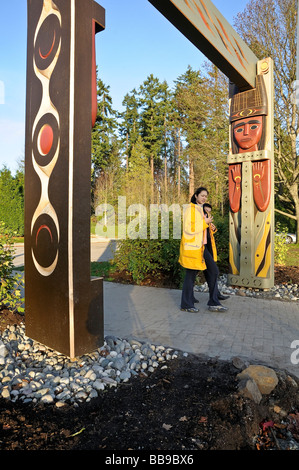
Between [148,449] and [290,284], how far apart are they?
19.5ft

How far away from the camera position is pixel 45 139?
3254mm

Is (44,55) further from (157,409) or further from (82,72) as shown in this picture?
(157,409)

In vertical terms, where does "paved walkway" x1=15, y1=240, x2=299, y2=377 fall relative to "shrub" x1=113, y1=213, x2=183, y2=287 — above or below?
below

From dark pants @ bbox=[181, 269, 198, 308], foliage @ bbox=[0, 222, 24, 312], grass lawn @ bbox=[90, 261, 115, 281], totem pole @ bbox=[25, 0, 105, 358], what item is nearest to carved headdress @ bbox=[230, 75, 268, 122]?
dark pants @ bbox=[181, 269, 198, 308]

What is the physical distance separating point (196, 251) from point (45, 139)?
266 cm

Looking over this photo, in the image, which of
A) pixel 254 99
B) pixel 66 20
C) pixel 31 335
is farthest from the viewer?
pixel 254 99

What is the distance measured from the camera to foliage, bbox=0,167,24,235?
2112 centimetres

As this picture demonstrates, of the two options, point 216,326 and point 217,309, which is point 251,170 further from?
point 216,326

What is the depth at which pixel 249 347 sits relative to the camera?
11.8 feet

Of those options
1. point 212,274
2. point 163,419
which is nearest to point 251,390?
point 163,419

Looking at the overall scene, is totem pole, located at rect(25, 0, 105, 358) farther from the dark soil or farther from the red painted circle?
the dark soil

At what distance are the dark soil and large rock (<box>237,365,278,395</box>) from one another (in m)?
0.06

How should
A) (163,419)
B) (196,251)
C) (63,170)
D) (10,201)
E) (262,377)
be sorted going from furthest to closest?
(10,201)
(196,251)
(63,170)
(262,377)
(163,419)

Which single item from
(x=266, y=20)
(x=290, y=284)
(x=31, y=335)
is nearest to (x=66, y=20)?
(x=31, y=335)
